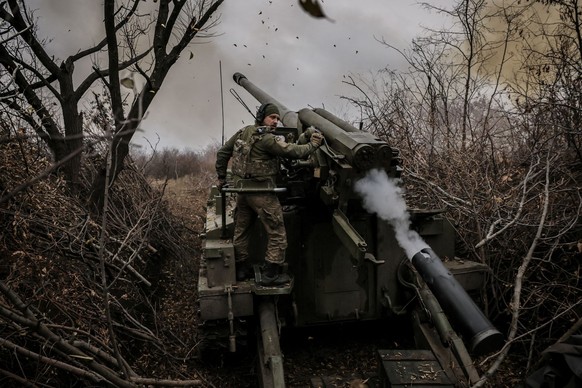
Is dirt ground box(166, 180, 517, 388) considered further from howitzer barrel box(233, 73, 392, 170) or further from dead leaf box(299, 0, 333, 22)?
dead leaf box(299, 0, 333, 22)

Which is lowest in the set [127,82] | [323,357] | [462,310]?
[323,357]

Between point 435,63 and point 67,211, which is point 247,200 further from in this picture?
point 435,63

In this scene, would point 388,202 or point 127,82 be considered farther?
point 388,202

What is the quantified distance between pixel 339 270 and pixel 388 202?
1.25 metres

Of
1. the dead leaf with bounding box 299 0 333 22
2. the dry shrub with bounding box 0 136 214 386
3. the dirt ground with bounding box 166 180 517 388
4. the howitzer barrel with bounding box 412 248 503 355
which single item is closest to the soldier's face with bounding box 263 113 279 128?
the dry shrub with bounding box 0 136 214 386

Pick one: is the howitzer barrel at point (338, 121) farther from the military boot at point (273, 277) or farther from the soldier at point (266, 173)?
the military boot at point (273, 277)

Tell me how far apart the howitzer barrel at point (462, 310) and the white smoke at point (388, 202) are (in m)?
0.69

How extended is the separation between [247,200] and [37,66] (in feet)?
16.7

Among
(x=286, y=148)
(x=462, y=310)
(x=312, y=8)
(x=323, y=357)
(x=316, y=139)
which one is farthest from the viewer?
(x=323, y=357)

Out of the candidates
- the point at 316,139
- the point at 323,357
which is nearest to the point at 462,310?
the point at 316,139

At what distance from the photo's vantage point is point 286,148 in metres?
5.02

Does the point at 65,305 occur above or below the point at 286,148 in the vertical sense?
below

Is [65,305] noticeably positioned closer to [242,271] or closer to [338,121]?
[242,271]

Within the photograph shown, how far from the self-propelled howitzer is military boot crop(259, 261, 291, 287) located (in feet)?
0.29
